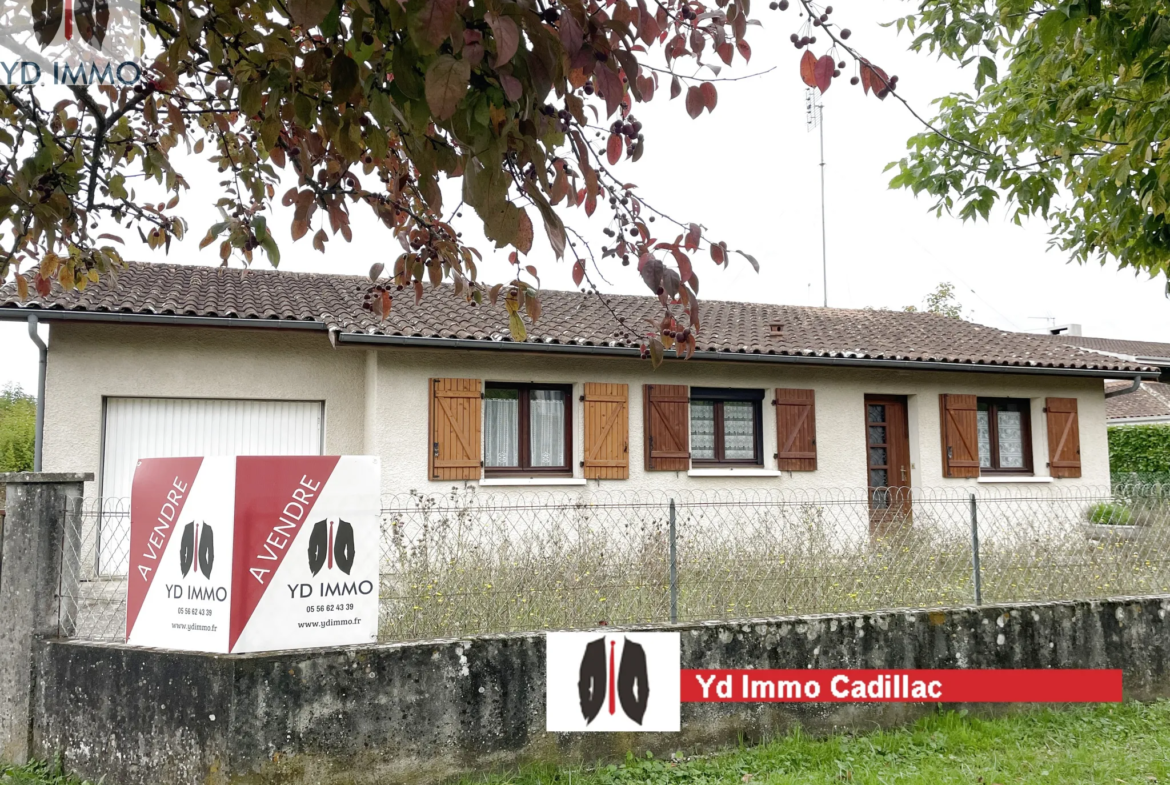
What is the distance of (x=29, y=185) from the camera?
3.17 meters

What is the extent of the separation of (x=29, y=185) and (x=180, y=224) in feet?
5.36

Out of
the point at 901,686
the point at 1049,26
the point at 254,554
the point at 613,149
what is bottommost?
the point at 901,686

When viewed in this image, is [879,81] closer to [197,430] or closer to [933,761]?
[933,761]

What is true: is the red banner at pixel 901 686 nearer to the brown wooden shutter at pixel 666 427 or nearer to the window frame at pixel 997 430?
the brown wooden shutter at pixel 666 427

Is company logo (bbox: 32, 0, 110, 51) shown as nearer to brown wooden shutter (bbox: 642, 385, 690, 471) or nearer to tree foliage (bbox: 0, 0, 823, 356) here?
tree foliage (bbox: 0, 0, 823, 356)

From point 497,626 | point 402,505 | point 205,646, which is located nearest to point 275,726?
point 205,646

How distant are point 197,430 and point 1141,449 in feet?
65.9

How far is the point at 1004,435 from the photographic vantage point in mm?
13539

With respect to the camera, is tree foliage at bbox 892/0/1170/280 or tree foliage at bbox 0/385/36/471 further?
tree foliage at bbox 0/385/36/471

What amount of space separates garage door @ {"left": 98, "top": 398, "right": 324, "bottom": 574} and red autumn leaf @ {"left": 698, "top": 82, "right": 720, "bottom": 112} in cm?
847

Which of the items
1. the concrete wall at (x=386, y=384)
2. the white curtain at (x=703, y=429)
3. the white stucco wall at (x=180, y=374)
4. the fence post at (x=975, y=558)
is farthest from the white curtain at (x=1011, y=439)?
the white stucco wall at (x=180, y=374)

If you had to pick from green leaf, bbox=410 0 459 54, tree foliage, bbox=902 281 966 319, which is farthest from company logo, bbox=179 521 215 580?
tree foliage, bbox=902 281 966 319

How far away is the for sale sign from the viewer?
444 centimetres

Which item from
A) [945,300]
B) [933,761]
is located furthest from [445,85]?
[945,300]
